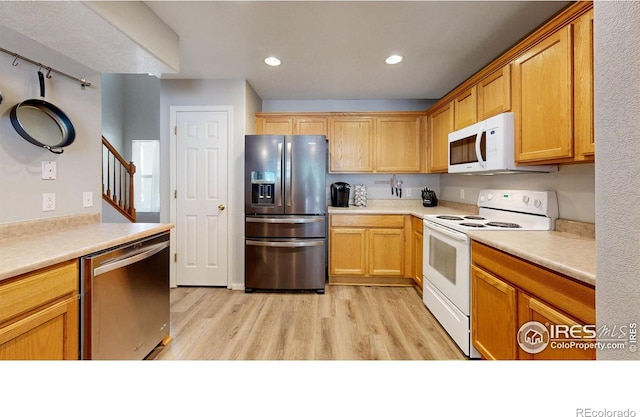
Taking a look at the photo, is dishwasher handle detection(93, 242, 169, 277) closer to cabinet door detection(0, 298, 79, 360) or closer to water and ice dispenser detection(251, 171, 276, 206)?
cabinet door detection(0, 298, 79, 360)

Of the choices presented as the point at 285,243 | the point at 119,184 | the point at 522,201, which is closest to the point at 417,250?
the point at 522,201

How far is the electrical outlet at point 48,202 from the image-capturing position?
172 cm

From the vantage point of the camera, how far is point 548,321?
1250mm

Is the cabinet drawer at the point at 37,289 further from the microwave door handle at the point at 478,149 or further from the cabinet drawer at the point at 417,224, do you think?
the cabinet drawer at the point at 417,224

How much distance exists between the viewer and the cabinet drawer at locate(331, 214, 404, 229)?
11.1ft

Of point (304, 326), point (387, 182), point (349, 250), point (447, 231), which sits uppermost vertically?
point (387, 182)

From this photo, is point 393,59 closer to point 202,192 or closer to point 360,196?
point 360,196

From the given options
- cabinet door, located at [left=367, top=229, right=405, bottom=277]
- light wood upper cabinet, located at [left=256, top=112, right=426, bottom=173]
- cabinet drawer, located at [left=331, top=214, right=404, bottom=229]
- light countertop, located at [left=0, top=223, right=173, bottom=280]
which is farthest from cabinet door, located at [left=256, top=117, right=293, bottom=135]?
light countertop, located at [left=0, top=223, right=173, bottom=280]

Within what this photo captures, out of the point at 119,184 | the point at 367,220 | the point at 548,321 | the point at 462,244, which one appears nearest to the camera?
the point at 548,321

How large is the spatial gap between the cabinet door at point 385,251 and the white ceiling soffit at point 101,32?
260cm

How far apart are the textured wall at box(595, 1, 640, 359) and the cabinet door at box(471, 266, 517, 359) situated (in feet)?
2.92

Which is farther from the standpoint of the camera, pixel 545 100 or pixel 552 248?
pixel 545 100

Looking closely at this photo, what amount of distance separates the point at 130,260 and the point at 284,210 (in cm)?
173

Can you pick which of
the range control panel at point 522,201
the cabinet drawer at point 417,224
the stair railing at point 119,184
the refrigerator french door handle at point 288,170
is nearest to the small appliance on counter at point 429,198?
the cabinet drawer at point 417,224
